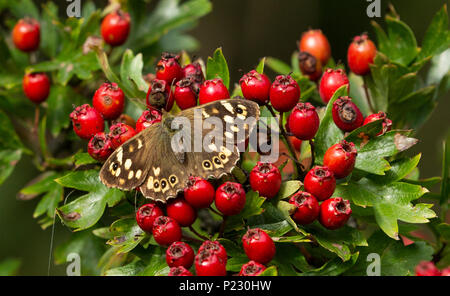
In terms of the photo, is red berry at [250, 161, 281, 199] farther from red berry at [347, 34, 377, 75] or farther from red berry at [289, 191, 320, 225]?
red berry at [347, 34, 377, 75]

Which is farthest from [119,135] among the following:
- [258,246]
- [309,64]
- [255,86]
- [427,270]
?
[427,270]

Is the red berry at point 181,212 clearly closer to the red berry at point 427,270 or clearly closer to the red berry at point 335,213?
the red berry at point 335,213

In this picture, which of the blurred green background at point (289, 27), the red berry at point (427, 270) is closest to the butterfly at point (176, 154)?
the red berry at point (427, 270)

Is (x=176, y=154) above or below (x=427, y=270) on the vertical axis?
above

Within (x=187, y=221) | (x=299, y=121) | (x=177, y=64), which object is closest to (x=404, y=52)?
(x=299, y=121)

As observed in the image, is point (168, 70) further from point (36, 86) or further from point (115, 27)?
point (36, 86)
